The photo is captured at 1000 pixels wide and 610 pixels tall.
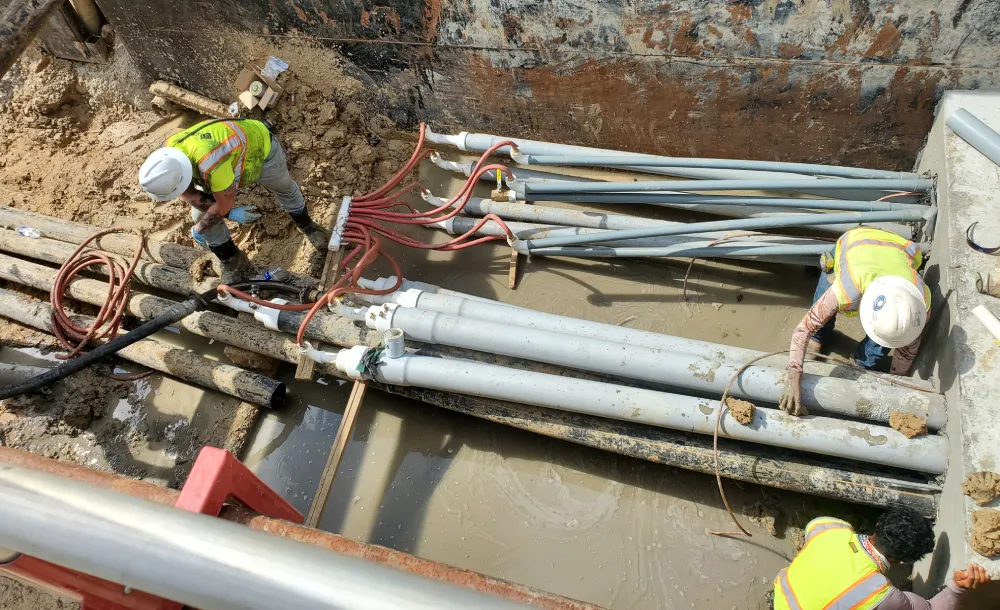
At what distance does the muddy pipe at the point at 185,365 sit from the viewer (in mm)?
4395

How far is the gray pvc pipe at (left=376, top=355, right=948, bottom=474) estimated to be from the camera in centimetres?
336

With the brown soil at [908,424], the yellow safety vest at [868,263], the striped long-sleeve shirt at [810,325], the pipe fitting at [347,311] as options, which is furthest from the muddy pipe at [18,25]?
the brown soil at [908,424]

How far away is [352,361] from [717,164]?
309 cm

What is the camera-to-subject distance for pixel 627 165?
14.9 feet

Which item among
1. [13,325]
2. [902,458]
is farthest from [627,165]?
[13,325]

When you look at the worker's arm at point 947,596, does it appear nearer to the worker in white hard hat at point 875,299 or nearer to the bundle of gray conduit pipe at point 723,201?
the worker in white hard hat at point 875,299

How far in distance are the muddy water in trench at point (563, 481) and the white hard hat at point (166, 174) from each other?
5.54ft

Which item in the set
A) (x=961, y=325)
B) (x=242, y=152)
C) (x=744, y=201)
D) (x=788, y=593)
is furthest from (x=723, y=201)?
(x=242, y=152)

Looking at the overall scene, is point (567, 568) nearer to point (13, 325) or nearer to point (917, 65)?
point (917, 65)

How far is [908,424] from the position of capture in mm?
3361

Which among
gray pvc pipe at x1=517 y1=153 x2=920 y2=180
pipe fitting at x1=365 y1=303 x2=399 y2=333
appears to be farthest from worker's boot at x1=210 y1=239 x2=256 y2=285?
gray pvc pipe at x1=517 y1=153 x2=920 y2=180

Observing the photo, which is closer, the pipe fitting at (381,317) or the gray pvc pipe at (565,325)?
the gray pvc pipe at (565,325)

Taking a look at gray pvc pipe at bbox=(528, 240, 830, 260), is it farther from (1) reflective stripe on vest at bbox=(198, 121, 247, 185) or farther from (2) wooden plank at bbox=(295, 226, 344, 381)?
(1) reflective stripe on vest at bbox=(198, 121, 247, 185)

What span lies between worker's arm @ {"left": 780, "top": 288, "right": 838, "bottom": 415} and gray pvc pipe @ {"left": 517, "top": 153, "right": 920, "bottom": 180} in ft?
3.98
